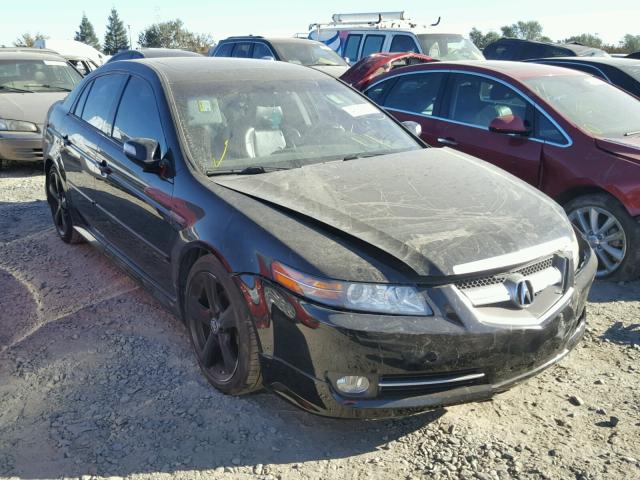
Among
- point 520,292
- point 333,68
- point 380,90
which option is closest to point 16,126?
point 380,90

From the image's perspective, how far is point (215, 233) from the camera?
3035 millimetres

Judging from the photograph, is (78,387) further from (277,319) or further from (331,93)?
(331,93)

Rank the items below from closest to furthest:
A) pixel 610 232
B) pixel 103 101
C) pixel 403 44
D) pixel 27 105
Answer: pixel 103 101
pixel 610 232
pixel 27 105
pixel 403 44

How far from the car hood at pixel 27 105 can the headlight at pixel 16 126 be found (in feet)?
0.18

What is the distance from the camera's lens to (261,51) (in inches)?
481

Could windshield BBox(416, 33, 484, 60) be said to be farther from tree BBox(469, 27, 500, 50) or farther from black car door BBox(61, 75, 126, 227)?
tree BBox(469, 27, 500, 50)

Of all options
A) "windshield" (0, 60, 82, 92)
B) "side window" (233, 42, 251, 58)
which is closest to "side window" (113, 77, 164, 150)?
"windshield" (0, 60, 82, 92)

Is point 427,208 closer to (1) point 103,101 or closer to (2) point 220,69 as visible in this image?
(2) point 220,69

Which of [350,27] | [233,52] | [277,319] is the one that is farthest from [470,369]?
[350,27]

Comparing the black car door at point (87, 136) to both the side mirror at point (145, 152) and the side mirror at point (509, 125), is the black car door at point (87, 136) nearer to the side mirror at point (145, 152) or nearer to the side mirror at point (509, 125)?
the side mirror at point (145, 152)

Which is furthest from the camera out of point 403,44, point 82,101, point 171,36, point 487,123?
point 171,36

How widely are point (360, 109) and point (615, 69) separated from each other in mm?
4891

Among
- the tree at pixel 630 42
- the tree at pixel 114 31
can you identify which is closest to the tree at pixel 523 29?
the tree at pixel 630 42

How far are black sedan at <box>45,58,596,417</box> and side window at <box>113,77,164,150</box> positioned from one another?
15 mm
